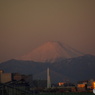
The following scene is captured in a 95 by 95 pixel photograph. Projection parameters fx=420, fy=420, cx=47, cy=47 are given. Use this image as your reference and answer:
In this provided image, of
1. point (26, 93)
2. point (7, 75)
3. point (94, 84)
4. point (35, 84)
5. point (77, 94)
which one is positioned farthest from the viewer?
point (35, 84)

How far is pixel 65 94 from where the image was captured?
115m

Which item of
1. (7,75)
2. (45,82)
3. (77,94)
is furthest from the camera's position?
(45,82)

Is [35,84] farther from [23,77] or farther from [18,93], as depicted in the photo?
[18,93]

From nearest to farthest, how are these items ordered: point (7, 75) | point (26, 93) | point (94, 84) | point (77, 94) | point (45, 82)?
point (77, 94) < point (26, 93) < point (94, 84) < point (7, 75) < point (45, 82)

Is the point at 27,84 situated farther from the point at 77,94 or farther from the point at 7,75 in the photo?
the point at 77,94

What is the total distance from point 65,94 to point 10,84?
91.6 feet

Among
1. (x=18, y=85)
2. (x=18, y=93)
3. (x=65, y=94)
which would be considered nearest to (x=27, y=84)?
(x=18, y=85)

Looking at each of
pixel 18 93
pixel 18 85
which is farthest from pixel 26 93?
pixel 18 85

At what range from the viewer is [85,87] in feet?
452

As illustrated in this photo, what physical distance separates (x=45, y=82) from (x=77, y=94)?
6706cm

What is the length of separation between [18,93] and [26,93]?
9.64 ft

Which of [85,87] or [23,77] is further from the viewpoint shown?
[23,77]

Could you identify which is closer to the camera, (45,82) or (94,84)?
(94,84)

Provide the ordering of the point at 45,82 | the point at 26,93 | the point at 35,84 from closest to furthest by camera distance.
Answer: the point at 26,93
the point at 35,84
the point at 45,82
